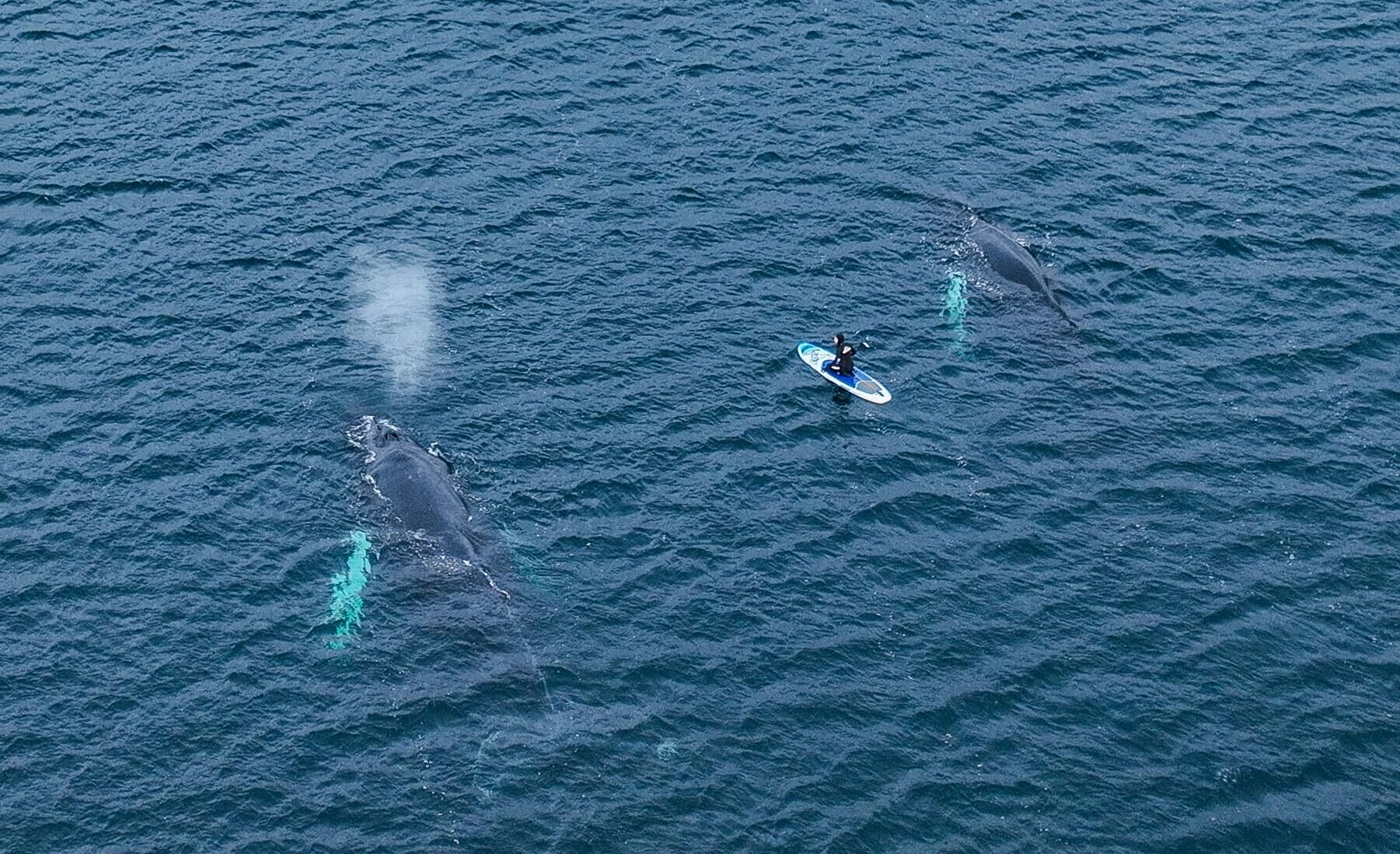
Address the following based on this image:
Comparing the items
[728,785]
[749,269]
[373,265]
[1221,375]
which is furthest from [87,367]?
[1221,375]

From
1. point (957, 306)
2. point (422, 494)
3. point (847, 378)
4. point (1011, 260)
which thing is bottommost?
point (957, 306)

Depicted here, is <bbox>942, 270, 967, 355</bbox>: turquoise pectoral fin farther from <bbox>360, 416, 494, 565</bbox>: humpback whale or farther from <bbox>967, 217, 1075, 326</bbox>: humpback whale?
<bbox>360, 416, 494, 565</bbox>: humpback whale

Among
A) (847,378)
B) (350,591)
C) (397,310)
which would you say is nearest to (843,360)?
(847,378)

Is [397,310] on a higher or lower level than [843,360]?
higher

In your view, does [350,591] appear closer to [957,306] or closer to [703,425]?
[703,425]

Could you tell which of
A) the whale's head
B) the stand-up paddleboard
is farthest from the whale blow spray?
the stand-up paddleboard

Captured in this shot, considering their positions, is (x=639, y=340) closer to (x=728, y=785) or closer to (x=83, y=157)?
(x=728, y=785)

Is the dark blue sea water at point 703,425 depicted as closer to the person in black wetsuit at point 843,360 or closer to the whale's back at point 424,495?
the whale's back at point 424,495
